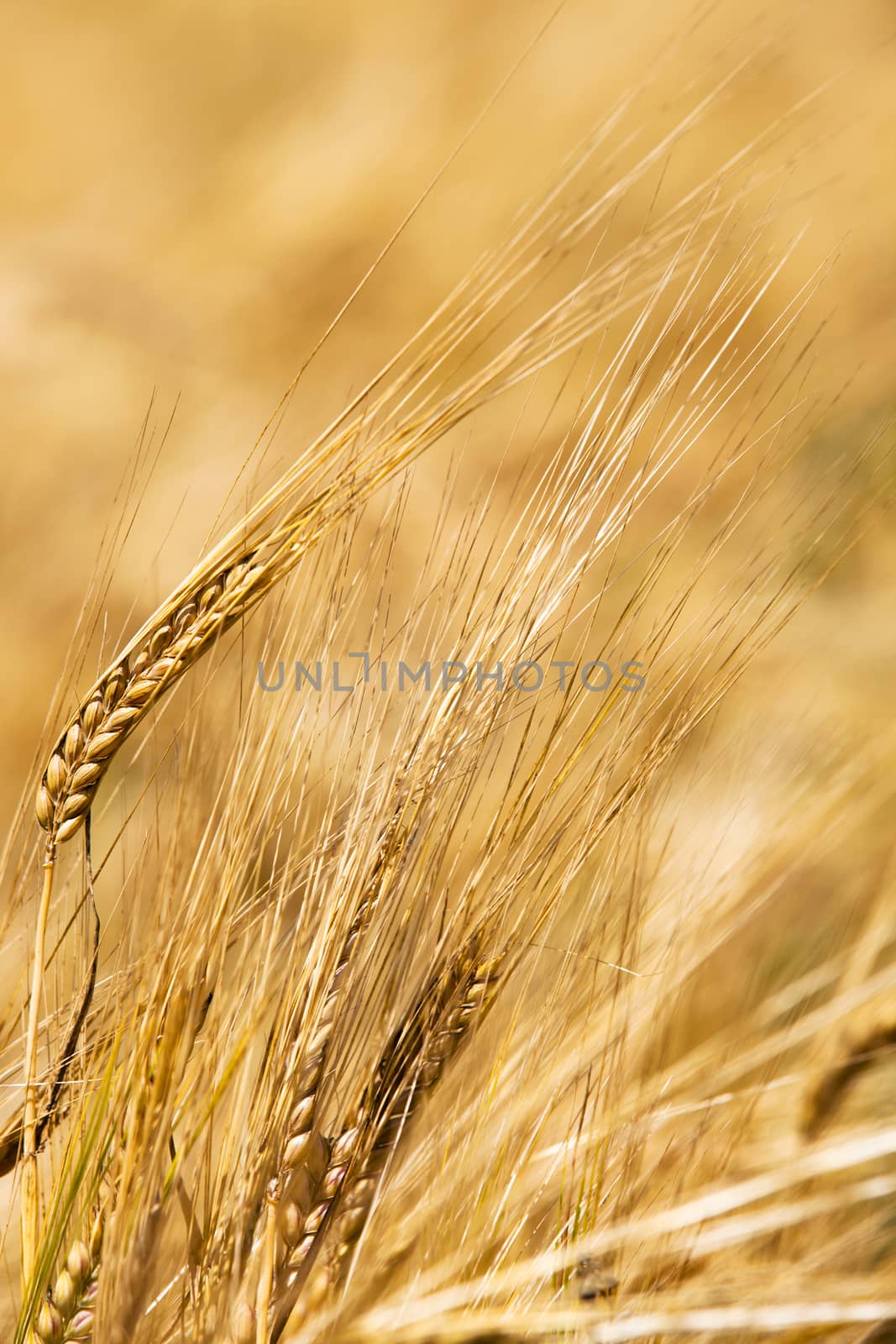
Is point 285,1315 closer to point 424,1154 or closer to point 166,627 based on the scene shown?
point 424,1154

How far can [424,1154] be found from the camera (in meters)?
0.35

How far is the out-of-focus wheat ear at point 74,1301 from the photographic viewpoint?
329 millimetres

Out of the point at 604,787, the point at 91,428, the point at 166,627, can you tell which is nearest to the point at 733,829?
the point at 604,787

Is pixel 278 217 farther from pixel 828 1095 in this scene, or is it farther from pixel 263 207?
pixel 828 1095

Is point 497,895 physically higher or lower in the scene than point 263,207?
lower

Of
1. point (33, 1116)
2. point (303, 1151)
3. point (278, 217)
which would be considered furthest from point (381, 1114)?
point (278, 217)

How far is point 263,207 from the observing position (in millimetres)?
871

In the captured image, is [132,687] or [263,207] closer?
[132,687]

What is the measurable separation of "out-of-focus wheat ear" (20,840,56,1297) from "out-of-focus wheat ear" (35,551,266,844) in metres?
0.02

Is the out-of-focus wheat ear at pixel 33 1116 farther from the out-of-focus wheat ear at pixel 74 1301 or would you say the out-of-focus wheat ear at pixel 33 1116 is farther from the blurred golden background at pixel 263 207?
the blurred golden background at pixel 263 207

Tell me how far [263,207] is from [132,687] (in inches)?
28.2

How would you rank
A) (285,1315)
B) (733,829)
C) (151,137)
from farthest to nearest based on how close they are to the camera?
(151,137)
(733,829)
(285,1315)

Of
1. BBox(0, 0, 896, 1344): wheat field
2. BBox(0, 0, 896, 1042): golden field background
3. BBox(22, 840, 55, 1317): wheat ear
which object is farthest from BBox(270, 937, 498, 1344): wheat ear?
BBox(0, 0, 896, 1042): golden field background

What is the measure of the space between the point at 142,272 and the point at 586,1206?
0.89 meters
